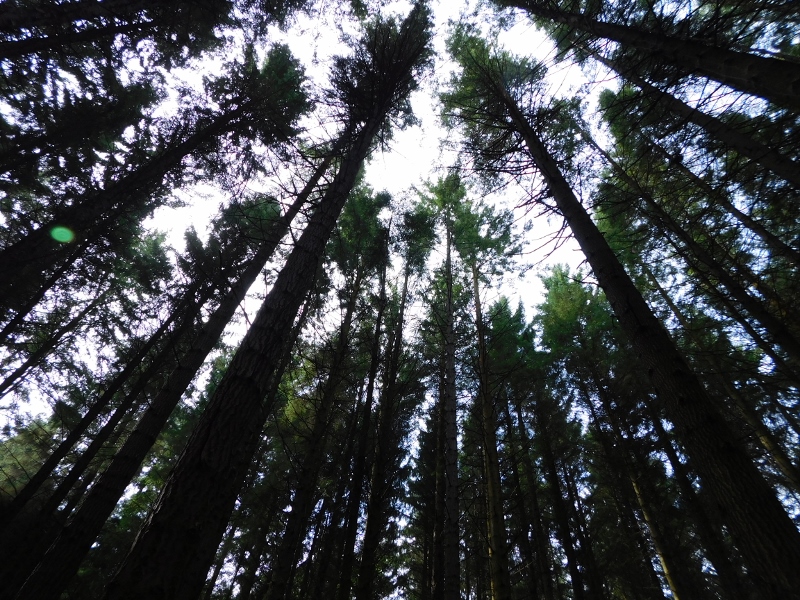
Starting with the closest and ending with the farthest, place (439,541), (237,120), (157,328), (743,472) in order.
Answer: (743,472)
(439,541)
(237,120)
(157,328)

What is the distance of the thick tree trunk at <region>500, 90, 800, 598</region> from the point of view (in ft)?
7.20

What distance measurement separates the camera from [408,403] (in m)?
11.3

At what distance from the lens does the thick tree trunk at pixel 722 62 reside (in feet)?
11.2

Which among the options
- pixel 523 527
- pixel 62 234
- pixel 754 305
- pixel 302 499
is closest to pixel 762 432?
pixel 754 305

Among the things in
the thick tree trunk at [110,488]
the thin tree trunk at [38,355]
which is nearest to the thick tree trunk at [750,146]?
the thick tree trunk at [110,488]

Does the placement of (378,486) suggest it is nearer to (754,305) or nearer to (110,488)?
(110,488)

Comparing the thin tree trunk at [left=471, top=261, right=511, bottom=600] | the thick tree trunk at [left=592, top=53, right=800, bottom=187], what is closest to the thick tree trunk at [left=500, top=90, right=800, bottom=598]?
the thick tree trunk at [left=592, top=53, right=800, bottom=187]

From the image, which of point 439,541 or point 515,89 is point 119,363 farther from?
point 515,89

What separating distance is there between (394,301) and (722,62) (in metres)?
8.35

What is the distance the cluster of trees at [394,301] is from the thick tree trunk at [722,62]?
0.03 metres

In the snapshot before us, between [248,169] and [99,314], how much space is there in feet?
25.6

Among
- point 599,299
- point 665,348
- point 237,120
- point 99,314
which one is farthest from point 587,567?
point 99,314

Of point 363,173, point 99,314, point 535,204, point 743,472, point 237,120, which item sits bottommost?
point 743,472

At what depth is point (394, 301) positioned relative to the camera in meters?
10.8
